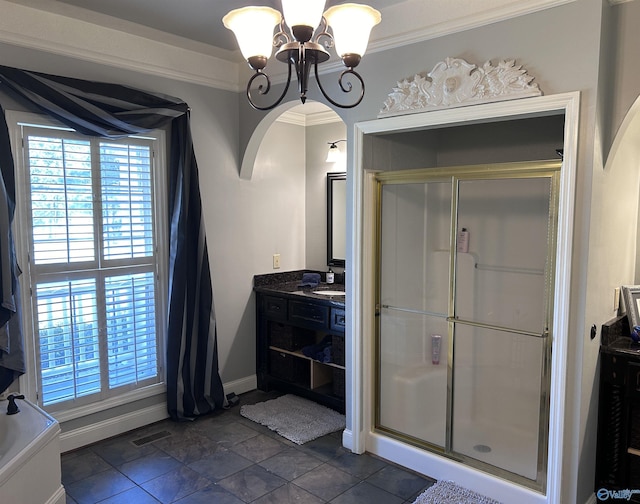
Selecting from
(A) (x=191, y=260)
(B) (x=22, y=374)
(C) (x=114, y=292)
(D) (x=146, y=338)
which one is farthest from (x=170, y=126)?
(B) (x=22, y=374)

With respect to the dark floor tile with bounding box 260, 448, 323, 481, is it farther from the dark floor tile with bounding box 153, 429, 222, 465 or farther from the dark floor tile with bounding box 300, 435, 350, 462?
the dark floor tile with bounding box 153, 429, 222, 465

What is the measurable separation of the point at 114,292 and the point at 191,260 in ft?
1.91

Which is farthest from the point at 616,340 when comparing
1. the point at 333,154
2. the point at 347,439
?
the point at 333,154

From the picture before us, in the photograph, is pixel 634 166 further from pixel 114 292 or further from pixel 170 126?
pixel 114 292

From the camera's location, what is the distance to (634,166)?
2893 millimetres

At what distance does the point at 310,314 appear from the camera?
3.87 metres

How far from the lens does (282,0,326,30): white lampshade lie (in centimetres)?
163

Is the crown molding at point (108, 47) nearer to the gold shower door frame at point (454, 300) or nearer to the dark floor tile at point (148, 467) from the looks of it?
the gold shower door frame at point (454, 300)

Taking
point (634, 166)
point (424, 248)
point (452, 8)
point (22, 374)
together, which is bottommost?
point (22, 374)

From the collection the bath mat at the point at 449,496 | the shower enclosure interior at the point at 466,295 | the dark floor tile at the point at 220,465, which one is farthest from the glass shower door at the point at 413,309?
the dark floor tile at the point at 220,465

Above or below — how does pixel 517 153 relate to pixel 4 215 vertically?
above

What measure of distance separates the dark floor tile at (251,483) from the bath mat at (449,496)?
32.2 inches

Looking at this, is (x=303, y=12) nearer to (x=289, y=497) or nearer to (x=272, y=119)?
(x=272, y=119)

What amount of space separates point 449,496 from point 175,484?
155 cm
